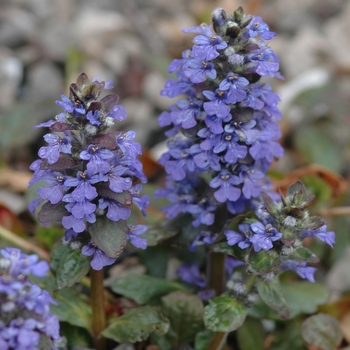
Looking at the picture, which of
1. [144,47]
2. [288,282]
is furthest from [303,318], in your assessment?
[144,47]

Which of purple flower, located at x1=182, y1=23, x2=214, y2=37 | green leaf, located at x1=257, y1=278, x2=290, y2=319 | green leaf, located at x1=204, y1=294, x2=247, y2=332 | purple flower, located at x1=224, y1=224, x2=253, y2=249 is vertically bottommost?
green leaf, located at x1=204, y1=294, x2=247, y2=332

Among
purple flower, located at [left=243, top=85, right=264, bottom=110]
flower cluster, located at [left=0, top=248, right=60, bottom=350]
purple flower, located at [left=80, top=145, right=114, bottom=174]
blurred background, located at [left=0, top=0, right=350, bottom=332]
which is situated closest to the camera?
flower cluster, located at [left=0, top=248, right=60, bottom=350]

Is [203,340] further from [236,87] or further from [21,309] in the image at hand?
[236,87]

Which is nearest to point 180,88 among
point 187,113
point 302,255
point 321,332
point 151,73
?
point 187,113

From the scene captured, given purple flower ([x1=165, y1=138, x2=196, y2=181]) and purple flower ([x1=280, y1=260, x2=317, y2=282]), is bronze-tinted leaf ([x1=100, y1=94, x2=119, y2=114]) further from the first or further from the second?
purple flower ([x1=280, y1=260, x2=317, y2=282])

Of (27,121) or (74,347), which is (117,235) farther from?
(27,121)

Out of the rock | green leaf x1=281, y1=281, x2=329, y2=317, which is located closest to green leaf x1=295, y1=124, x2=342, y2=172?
green leaf x1=281, y1=281, x2=329, y2=317

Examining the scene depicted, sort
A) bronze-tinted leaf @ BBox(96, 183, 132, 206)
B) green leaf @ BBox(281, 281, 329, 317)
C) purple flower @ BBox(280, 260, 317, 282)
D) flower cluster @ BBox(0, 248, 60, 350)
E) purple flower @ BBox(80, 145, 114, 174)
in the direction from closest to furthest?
flower cluster @ BBox(0, 248, 60, 350), purple flower @ BBox(80, 145, 114, 174), bronze-tinted leaf @ BBox(96, 183, 132, 206), purple flower @ BBox(280, 260, 317, 282), green leaf @ BBox(281, 281, 329, 317)

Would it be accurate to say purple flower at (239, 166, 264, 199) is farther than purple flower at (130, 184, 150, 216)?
Yes
